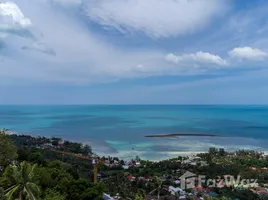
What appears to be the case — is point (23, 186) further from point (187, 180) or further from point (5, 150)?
point (187, 180)

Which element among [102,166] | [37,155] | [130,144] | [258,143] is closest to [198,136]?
[258,143]

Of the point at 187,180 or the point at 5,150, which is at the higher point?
the point at 5,150

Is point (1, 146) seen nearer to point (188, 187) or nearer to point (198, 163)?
point (188, 187)

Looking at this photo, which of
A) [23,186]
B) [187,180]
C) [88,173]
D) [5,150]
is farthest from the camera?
[88,173]

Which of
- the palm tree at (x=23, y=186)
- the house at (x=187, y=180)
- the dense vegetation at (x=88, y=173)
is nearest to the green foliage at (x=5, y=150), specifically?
the dense vegetation at (x=88, y=173)

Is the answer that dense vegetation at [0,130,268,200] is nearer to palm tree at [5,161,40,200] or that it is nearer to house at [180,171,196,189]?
palm tree at [5,161,40,200]

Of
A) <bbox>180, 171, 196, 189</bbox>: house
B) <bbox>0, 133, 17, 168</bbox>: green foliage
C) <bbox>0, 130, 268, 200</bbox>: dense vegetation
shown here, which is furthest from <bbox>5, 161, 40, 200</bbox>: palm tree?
<bbox>180, 171, 196, 189</bbox>: house

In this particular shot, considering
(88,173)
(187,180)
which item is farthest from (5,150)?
(187,180)

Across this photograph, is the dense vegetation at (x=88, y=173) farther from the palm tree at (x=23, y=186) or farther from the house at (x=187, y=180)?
the house at (x=187, y=180)

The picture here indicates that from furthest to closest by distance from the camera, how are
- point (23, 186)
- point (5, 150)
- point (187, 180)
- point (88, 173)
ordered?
point (88, 173) < point (187, 180) < point (5, 150) < point (23, 186)

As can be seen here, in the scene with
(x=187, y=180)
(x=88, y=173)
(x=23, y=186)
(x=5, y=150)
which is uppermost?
(x=5, y=150)
